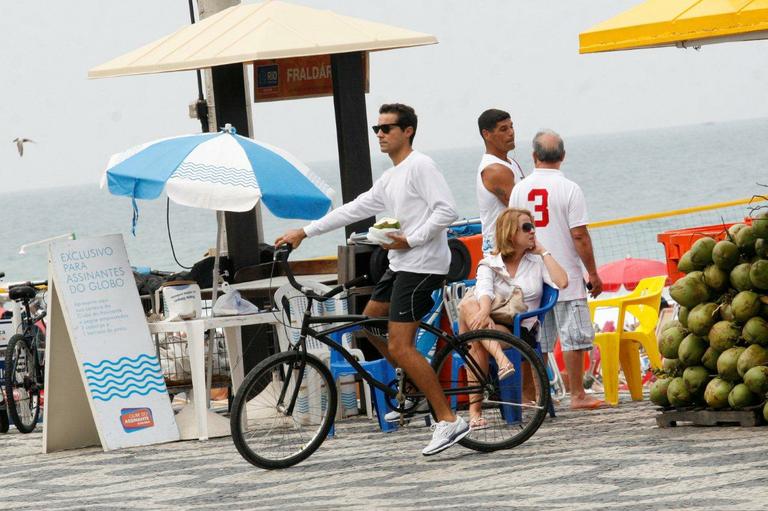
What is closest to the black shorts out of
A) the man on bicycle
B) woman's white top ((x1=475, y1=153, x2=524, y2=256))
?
the man on bicycle

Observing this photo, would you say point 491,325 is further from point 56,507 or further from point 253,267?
point 253,267

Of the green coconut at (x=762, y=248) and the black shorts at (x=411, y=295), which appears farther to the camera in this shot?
the green coconut at (x=762, y=248)

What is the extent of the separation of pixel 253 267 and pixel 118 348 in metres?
2.62

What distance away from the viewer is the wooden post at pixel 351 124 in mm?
12344

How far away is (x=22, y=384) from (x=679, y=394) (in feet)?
17.1

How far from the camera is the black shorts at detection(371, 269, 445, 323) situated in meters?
8.54

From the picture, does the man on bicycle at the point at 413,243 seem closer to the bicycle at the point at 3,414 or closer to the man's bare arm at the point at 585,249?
the man's bare arm at the point at 585,249

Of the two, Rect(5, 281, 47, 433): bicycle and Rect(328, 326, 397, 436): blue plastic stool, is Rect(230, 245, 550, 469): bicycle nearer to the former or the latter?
Rect(328, 326, 397, 436): blue plastic stool

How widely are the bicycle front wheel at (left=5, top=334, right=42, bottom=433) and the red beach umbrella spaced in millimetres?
7440

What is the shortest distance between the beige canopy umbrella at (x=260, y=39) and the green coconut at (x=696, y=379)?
12.3 feet

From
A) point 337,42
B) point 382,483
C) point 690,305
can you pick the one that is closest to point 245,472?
point 382,483

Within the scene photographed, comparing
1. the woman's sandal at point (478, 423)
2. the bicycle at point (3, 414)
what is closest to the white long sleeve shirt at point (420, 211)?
the woman's sandal at point (478, 423)

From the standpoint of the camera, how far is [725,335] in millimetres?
8844

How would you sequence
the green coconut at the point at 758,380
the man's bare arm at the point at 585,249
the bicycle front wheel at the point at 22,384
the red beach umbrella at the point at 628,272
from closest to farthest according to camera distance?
1. the green coconut at the point at 758,380
2. the man's bare arm at the point at 585,249
3. the bicycle front wheel at the point at 22,384
4. the red beach umbrella at the point at 628,272
